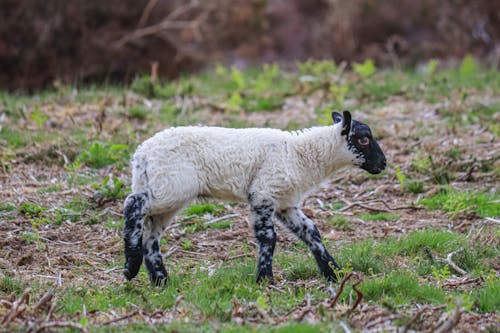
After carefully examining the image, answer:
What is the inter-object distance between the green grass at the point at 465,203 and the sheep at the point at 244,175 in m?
1.83

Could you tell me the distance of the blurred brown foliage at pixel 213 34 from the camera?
18734 mm

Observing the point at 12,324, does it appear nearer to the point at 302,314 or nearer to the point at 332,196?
the point at 302,314

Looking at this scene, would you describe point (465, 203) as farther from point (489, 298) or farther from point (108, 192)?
point (108, 192)

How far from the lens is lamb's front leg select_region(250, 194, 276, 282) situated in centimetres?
793

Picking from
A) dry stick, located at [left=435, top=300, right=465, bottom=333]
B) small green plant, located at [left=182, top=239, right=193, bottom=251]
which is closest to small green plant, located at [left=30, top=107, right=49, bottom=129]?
small green plant, located at [left=182, top=239, right=193, bottom=251]

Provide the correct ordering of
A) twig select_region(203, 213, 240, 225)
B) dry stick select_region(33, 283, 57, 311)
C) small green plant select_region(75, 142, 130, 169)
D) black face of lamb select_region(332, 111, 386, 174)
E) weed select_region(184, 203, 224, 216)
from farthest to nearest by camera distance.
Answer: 1. small green plant select_region(75, 142, 130, 169)
2. weed select_region(184, 203, 224, 216)
3. twig select_region(203, 213, 240, 225)
4. black face of lamb select_region(332, 111, 386, 174)
5. dry stick select_region(33, 283, 57, 311)

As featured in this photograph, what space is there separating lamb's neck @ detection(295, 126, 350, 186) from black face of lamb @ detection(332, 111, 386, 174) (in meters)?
0.12

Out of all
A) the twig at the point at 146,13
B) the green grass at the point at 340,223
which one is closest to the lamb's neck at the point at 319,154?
the green grass at the point at 340,223

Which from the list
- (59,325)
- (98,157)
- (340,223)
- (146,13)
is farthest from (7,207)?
(146,13)

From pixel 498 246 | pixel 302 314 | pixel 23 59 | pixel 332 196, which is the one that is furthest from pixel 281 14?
pixel 302 314

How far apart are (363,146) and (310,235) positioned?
114 centimetres

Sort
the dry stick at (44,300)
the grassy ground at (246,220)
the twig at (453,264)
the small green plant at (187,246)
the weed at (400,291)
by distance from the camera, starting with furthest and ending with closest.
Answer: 1. the small green plant at (187,246)
2. the twig at (453,264)
3. the weed at (400,291)
4. the grassy ground at (246,220)
5. the dry stick at (44,300)

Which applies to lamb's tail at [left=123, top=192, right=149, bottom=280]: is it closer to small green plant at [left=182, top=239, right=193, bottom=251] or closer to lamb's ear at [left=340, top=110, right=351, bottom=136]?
small green plant at [left=182, top=239, right=193, bottom=251]

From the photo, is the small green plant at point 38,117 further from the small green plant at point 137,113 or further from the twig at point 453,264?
the twig at point 453,264
